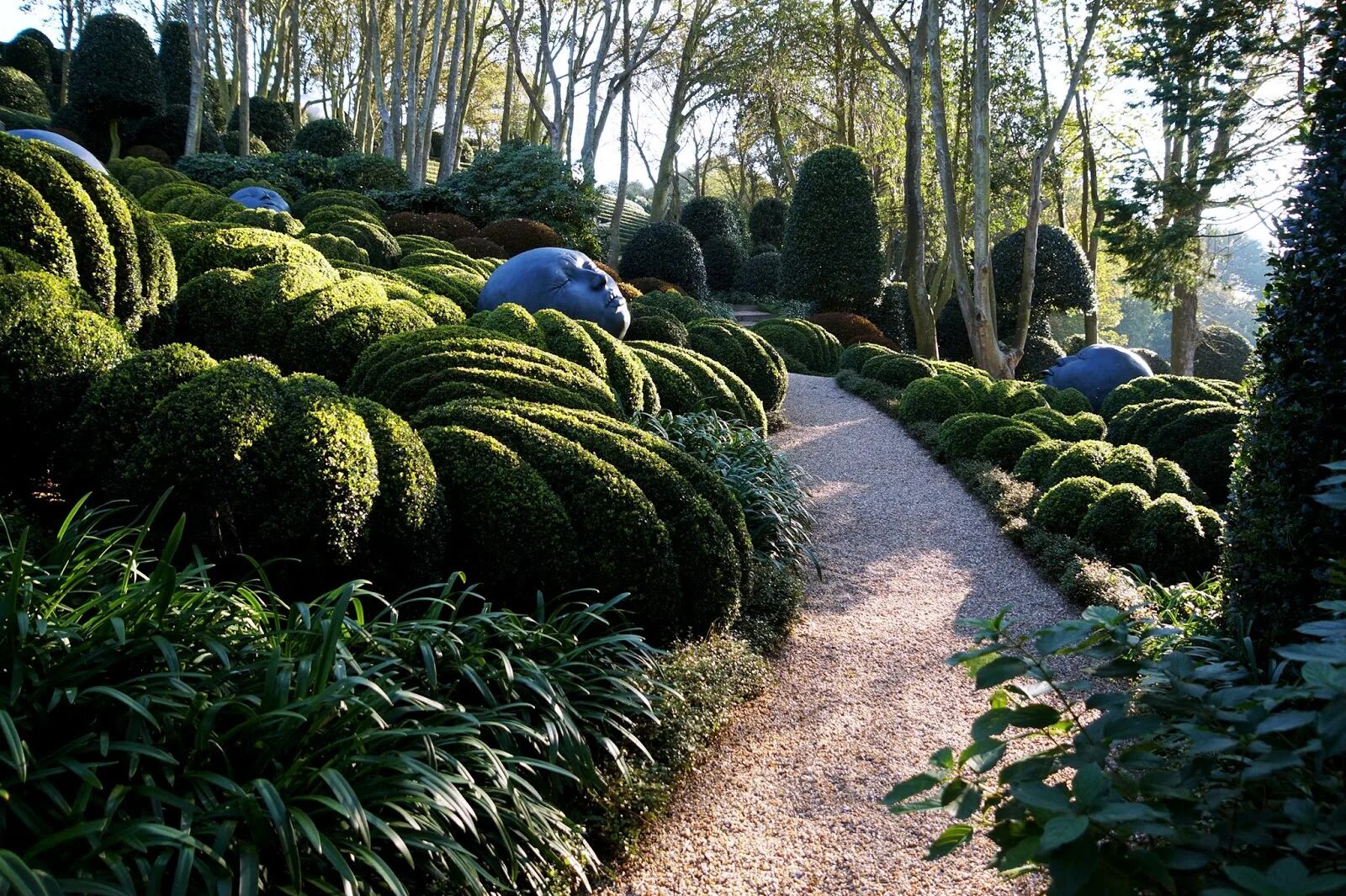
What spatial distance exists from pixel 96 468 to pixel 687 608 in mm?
2477

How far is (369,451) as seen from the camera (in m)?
3.66

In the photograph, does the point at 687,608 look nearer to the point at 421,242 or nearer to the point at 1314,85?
the point at 1314,85

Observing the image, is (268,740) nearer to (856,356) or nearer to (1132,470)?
(1132,470)

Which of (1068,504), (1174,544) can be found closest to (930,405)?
(1068,504)

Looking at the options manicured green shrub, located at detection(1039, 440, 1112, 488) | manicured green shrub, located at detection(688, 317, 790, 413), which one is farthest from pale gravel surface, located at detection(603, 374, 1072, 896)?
manicured green shrub, located at detection(688, 317, 790, 413)

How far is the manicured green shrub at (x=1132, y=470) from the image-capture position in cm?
692

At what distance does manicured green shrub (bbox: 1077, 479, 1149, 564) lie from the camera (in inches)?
244

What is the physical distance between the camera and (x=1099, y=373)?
1279 centimetres

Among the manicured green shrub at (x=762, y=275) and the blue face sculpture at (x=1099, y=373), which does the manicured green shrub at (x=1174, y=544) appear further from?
the manicured green shrub at (x=762, y=275)

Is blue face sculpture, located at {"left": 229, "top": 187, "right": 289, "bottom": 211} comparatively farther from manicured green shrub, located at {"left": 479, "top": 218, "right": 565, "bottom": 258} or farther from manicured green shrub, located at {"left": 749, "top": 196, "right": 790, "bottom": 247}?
manicured green shrub, located at {"left": 749, "top": 196, "right": 790, "bottom": 247}

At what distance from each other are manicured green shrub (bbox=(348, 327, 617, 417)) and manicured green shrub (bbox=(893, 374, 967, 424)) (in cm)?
566

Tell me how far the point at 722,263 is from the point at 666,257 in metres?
7.01

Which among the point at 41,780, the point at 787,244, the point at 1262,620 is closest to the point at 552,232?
the point at 787,244

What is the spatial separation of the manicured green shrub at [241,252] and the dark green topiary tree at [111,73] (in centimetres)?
1575
